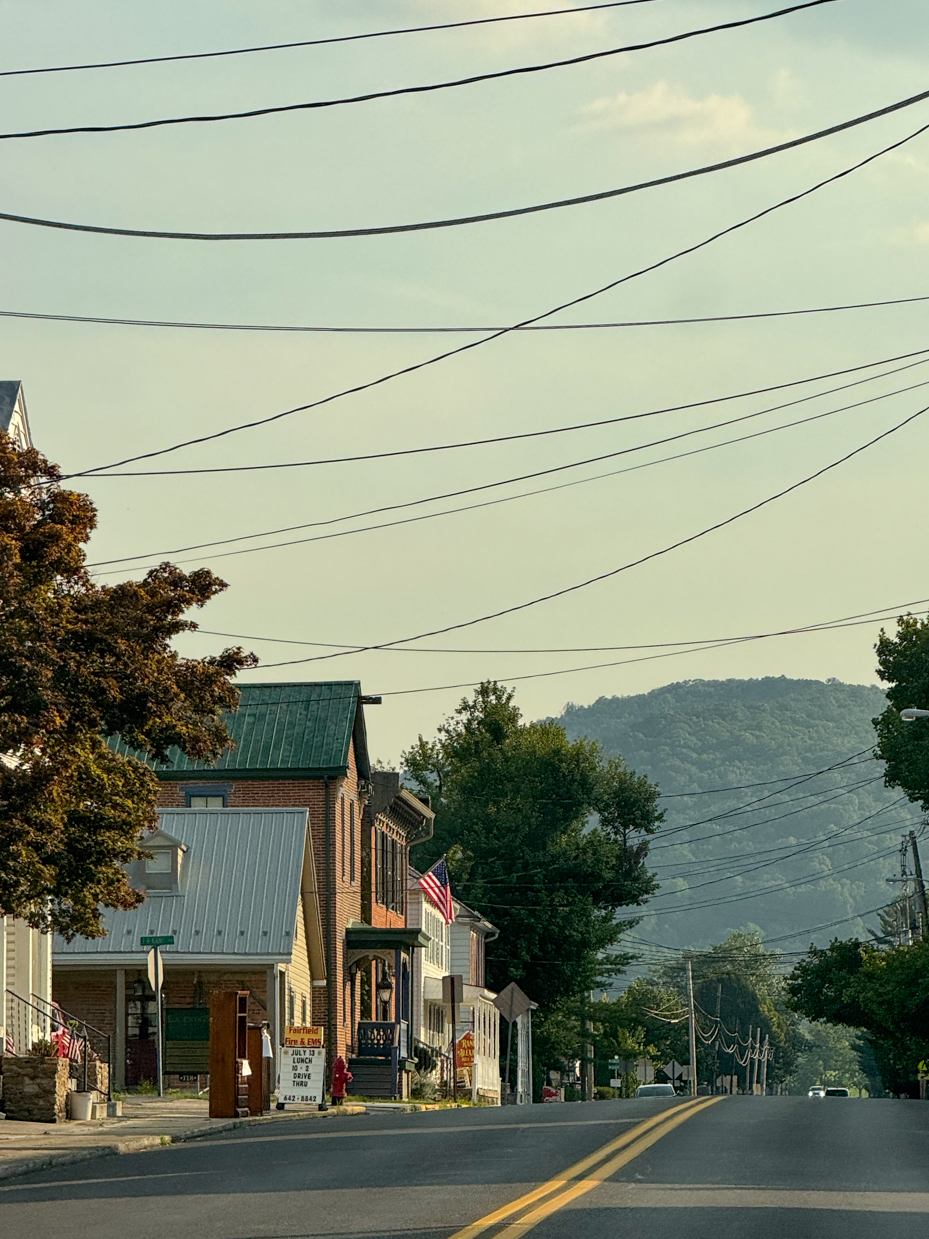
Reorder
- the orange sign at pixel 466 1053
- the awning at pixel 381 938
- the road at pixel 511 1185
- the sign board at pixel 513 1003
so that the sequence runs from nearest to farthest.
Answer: the road at pixel 511 1185 < the sign board at pixel 513 1003 < the awning at pixel 381 938 < the orange sign at pixel 466 1053

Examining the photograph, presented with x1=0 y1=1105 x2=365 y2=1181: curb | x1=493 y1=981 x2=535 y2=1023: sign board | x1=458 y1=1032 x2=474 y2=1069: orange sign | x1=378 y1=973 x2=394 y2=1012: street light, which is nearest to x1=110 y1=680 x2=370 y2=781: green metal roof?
x1=378 y1=973 x2=394 y2=1012: street light

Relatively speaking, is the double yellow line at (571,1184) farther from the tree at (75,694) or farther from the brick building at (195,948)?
the brick building at (195,948)

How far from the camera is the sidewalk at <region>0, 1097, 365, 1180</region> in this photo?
1919 cm

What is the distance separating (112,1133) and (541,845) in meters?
51.5

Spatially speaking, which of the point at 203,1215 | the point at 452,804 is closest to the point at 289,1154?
the point at 203,1215

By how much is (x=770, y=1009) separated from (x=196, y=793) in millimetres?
131420

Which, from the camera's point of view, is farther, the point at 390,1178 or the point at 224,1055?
the point at 224,1055

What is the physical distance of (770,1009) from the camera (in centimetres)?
17050

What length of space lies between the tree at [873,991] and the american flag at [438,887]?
13.5 m

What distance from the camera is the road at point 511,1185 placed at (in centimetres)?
1209

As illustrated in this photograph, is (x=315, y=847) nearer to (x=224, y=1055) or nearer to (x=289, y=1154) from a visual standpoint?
(x=224, y=1055)

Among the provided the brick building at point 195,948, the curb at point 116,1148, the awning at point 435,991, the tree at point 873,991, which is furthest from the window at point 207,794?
the tree at point 873,991

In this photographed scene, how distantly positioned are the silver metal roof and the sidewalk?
7.59 metres

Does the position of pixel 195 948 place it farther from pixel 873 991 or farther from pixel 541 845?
pixel 541 845
